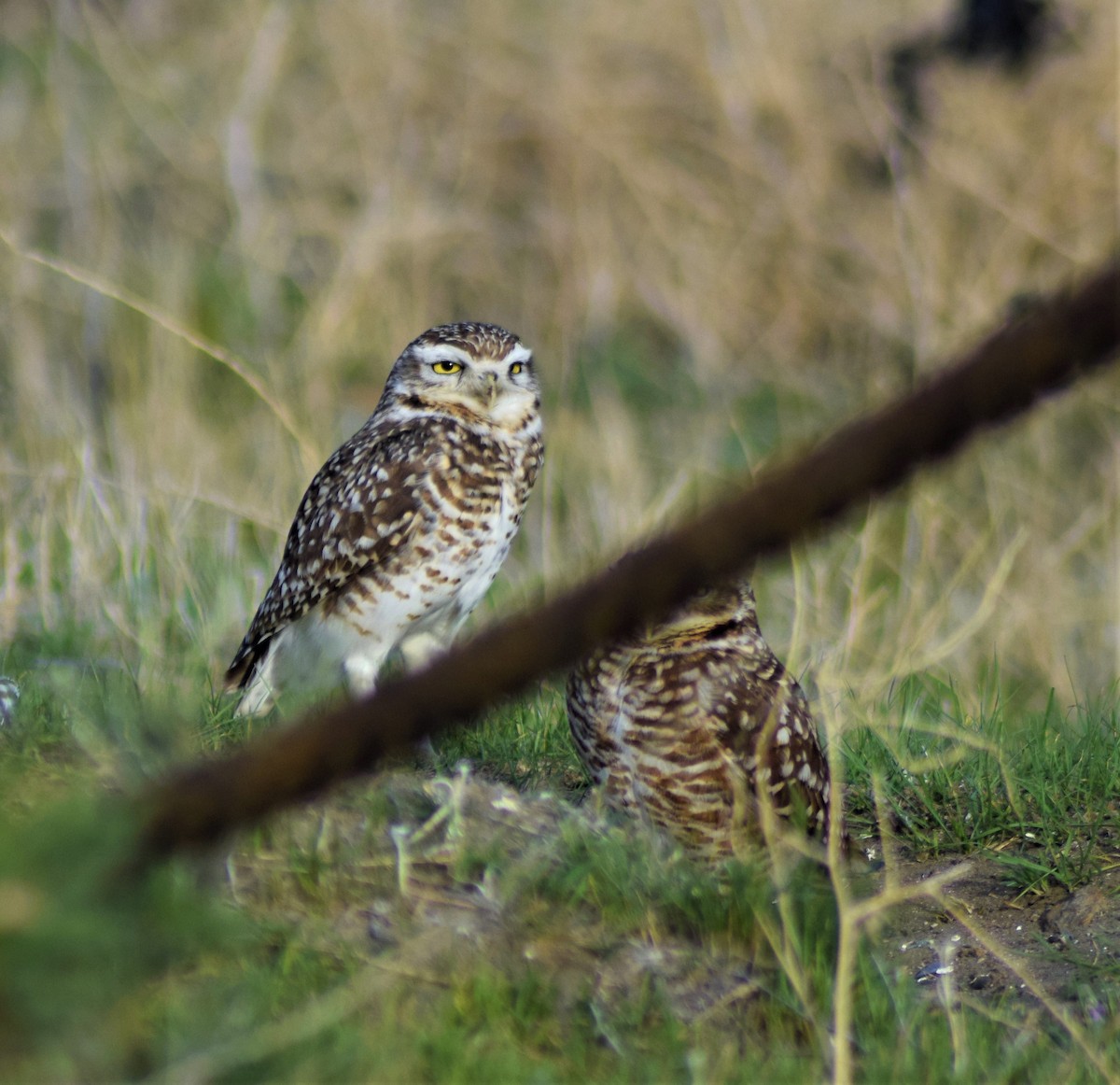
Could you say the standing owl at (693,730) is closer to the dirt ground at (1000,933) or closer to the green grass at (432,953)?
the green grass at (432,953)

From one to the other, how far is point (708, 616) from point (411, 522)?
128cm

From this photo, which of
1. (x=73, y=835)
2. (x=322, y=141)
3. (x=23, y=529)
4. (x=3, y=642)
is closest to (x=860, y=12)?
(x=322, y=141)

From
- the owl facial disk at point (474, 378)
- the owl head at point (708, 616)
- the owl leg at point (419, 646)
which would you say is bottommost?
the owl head at point (708, 616)

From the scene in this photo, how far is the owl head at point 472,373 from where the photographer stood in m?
4.69

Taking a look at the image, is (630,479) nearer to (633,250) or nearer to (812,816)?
(633,250)

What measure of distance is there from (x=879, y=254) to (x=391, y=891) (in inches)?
293

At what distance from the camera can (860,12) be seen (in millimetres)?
9977

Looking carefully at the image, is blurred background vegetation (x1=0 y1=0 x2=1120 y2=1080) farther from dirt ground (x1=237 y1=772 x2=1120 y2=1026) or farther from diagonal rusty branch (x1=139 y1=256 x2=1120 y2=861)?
diagonal rusty branch (x1=139 y1=256 x2=1120 y2=861)

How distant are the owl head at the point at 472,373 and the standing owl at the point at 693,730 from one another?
1.52 m

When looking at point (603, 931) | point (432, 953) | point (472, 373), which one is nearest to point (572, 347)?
point (472, 373)

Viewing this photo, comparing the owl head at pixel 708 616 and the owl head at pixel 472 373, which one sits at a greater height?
the owl head at pixel 472 373

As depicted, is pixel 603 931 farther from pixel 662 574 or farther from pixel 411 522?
pixel 411 522

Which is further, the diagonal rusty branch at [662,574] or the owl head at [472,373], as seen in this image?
the owl head at [472,373]

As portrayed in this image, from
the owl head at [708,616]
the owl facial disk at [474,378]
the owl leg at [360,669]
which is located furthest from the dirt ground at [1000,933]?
the owl facial disk at [474,378]
